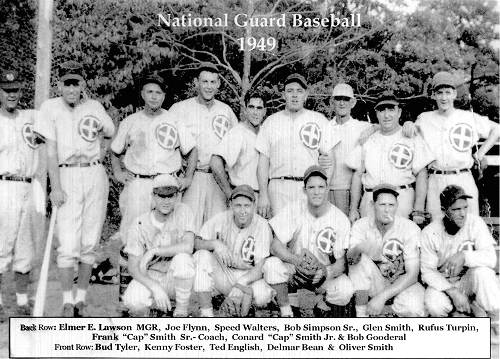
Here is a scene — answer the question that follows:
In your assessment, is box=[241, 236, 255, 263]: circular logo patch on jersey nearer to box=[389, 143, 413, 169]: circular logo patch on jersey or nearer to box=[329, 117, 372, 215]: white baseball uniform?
box=[329, 117, 372, 215]: white baseball uniform

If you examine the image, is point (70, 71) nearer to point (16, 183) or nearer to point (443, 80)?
Answer: point (16, 183)

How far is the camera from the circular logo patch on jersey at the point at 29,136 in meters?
4.16

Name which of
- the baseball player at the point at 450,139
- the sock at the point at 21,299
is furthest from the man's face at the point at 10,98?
the baseball player at the point at 450,139

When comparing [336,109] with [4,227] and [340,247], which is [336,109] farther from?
[4,227]

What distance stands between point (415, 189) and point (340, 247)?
0.74 metres

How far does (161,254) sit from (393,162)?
1.68 m

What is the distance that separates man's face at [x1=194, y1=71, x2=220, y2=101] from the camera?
174 inches

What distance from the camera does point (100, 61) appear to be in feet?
15.0

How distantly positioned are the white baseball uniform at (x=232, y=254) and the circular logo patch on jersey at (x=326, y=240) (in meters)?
0.32

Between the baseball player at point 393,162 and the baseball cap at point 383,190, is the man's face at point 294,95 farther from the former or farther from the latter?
the baseball cap at point 383,190

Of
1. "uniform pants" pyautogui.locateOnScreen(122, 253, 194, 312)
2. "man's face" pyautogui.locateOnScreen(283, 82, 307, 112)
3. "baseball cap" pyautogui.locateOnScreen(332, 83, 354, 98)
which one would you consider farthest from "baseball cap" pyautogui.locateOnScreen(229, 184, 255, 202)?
"baseball cap" pyautogui.locateOnScreen(332, 83, 354, 98)

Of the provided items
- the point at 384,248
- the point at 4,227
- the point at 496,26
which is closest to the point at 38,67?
the point at 4,227

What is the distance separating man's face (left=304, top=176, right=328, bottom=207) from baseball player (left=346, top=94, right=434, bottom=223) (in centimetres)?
41

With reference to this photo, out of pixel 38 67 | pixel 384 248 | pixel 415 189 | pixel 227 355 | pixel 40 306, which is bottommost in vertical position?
pixel 227 355
